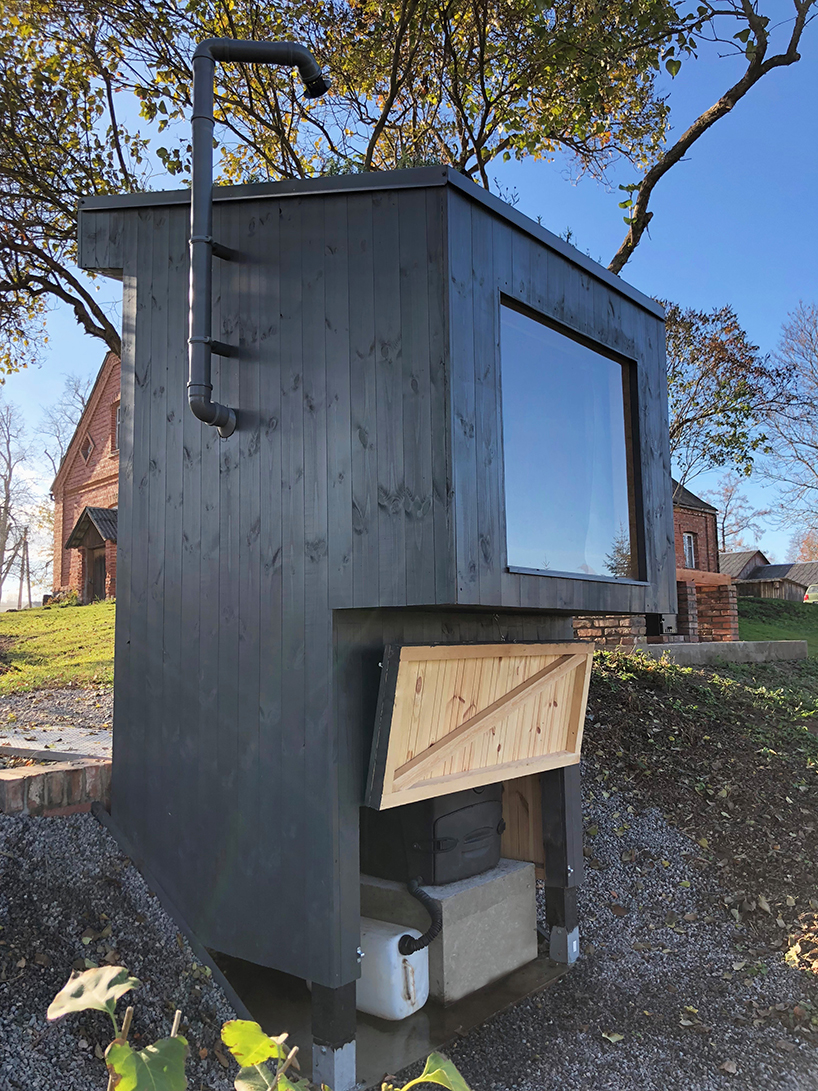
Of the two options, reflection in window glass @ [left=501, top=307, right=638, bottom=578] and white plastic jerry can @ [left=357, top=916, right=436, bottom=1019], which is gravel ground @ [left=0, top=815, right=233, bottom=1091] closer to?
white plastic jerry can @ [left=357, top=916, right=436, bottom=1019]

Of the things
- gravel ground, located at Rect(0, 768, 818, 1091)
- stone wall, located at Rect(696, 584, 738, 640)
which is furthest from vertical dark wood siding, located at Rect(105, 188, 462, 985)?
stone wall, located at Rect(696, 584, 738, 640)

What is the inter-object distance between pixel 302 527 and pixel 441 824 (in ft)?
6.01

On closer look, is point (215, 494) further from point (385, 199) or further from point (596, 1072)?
point (596, 1072)

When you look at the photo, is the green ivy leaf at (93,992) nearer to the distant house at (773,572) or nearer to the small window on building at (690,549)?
the small window on building at (690,549)

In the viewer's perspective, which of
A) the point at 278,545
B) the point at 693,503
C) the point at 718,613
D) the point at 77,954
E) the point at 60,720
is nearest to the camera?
the point at 77,954

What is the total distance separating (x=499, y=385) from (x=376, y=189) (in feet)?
3.53

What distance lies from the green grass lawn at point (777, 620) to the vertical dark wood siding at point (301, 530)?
1450cm

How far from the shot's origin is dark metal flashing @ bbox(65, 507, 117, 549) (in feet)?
56.8

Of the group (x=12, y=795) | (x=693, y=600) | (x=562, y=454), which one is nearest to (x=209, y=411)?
(x=562, y=454)

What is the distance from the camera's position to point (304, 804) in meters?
3.50

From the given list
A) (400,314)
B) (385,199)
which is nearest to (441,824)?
(400,314)

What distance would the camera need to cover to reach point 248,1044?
3.72 ft

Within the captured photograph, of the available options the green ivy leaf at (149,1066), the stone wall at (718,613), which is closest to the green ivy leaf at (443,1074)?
the green ivy leaf at (149,1066)

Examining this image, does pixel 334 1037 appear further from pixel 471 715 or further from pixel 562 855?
pixel 562 855
